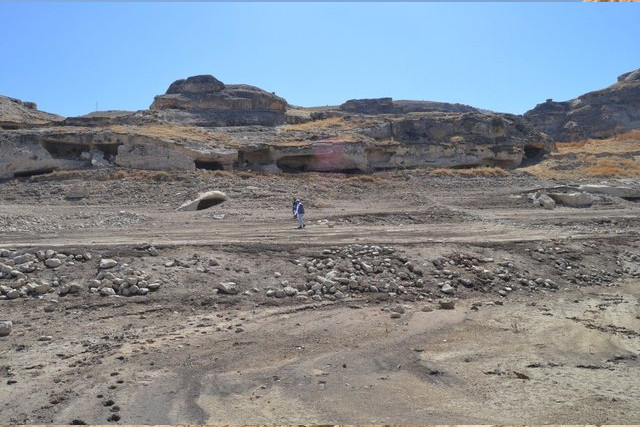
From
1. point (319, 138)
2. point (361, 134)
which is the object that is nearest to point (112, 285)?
point (319, 138)

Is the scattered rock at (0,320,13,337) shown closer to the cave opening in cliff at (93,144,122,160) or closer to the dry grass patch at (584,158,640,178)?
the cave opening in cliff at (93,144,122,160)

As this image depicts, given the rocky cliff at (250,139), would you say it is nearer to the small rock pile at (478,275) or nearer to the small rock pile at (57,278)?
the small rock pile at (57,278)

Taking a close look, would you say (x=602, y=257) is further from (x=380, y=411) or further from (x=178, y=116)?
(x=178, y=116)

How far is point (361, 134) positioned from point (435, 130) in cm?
513

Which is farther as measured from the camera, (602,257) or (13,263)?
(602,257)

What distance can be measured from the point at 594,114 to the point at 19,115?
52.1 meters

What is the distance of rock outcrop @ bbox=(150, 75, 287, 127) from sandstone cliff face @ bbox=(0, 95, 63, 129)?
6.60 m

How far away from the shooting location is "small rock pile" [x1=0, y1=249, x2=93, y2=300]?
8414 millimetres

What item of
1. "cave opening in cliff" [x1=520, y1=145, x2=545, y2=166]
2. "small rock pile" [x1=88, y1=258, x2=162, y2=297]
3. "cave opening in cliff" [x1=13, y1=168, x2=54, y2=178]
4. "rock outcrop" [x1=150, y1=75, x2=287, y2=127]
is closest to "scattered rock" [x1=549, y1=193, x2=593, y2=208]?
"cave opening in cliff" [x1=520, y1=145, x2=545, y2=166]

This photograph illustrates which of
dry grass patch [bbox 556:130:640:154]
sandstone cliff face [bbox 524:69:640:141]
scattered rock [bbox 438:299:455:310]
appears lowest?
scattered rock [bbox 438:299:455:310]

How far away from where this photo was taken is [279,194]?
20984mm

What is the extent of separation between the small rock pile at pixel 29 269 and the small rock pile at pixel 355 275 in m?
3.50

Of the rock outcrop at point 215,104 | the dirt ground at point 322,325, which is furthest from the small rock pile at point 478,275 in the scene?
the rock outcrop at point 215,104

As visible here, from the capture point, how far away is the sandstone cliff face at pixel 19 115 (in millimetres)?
26656
